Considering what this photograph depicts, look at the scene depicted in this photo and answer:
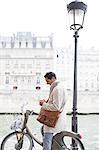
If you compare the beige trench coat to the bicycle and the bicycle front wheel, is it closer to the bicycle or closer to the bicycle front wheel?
the bicycle

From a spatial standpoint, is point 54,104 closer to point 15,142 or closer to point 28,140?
point 28,140

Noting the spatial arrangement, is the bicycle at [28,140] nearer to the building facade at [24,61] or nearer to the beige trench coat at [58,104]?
the beige trench coat at [58,104]

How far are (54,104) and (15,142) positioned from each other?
0.73 meters

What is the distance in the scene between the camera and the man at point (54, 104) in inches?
151

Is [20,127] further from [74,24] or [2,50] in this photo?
[2,50]

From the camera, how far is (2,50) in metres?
47.7

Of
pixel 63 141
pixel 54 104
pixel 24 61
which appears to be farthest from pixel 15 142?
pixel 24 61

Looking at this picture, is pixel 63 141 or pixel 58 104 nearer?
pixel 58 104

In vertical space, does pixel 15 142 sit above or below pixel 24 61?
below

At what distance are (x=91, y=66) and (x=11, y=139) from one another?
45.2 m

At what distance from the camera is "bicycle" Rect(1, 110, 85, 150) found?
3.95m

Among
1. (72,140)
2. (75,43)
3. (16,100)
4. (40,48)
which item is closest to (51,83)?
(72,140)

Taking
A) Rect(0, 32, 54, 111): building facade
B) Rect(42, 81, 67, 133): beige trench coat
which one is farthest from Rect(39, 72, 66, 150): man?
Rect(0, 32, 54, 111): building facade

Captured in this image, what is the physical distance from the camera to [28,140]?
4.23 m
